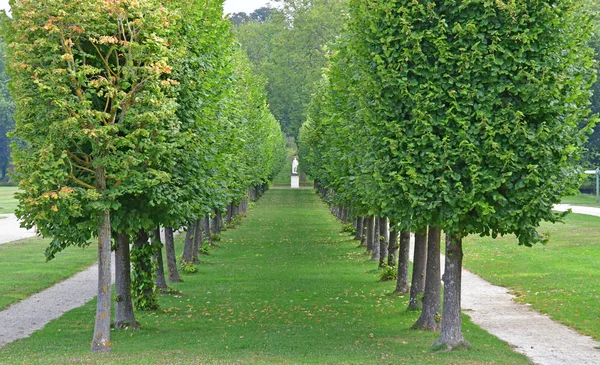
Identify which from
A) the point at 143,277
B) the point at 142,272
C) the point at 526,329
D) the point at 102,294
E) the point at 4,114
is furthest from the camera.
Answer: the point at 4,114

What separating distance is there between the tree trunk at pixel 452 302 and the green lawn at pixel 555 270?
157 inches

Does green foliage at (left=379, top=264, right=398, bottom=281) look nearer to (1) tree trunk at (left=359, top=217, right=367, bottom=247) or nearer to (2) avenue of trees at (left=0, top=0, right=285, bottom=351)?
(2) avenue of trees at (left=0, top=0, right=285, bottom=351)

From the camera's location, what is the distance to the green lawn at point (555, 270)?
66.4 feet

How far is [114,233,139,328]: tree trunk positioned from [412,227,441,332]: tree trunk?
5.91 m

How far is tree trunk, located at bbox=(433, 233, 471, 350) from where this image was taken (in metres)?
14.3

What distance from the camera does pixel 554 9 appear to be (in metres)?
13.2

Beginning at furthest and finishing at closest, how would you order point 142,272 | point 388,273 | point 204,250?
point 204,250, point 388,273, point 142,272

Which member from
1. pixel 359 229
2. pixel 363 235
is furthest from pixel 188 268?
pixel 359 229

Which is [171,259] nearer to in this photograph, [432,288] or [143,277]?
[143,277]

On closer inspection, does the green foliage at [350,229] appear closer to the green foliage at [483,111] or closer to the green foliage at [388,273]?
the green foliage at [388,273]

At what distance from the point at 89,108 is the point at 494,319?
10346mm

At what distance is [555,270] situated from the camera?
92.5 feet

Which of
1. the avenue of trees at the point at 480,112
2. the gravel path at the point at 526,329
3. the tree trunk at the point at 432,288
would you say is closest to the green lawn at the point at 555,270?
the gravel path at the point at 526,329

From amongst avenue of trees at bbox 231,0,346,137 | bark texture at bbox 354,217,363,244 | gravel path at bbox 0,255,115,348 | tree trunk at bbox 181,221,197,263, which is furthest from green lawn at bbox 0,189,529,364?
avenue of trees at bbox 231,0,346,137
